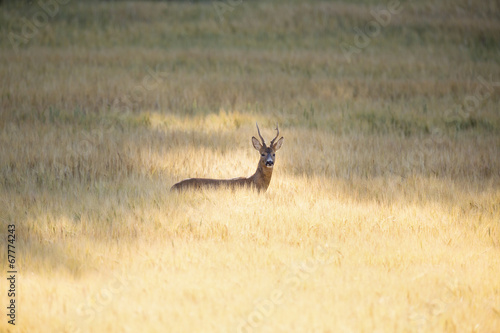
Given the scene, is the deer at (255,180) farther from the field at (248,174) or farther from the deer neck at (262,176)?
the field at (248,174)

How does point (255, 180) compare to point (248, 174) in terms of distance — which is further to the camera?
point (248, 174)

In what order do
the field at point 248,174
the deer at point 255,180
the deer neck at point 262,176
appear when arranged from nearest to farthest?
the field at point 248,174 → the deer at point 255,180 → the deer neck at point 262,176

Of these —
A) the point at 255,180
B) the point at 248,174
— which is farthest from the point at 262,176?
the point at 248,174

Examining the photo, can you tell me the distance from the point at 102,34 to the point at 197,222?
16.2m

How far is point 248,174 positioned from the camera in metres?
10.4

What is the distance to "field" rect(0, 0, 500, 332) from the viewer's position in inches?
227

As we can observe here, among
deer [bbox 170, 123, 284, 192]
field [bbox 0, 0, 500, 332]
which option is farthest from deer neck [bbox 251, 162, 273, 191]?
field [bbox 0, 0, 500, 332]

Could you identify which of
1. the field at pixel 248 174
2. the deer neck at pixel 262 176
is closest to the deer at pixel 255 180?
the deer neck at pixel 262 176

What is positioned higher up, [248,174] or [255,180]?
[248,174]

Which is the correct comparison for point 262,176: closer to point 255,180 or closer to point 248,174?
point 255,180

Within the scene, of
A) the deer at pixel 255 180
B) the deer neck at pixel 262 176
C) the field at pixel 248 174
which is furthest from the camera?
the deer neck at pixel 262 176

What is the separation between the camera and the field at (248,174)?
227 inches

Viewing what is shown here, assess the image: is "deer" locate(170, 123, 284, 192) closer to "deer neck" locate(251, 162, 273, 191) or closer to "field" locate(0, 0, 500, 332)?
"deer neck" locate(251, 162, 273, 191)

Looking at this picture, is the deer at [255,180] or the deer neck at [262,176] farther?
the deer neck at [262,176]
